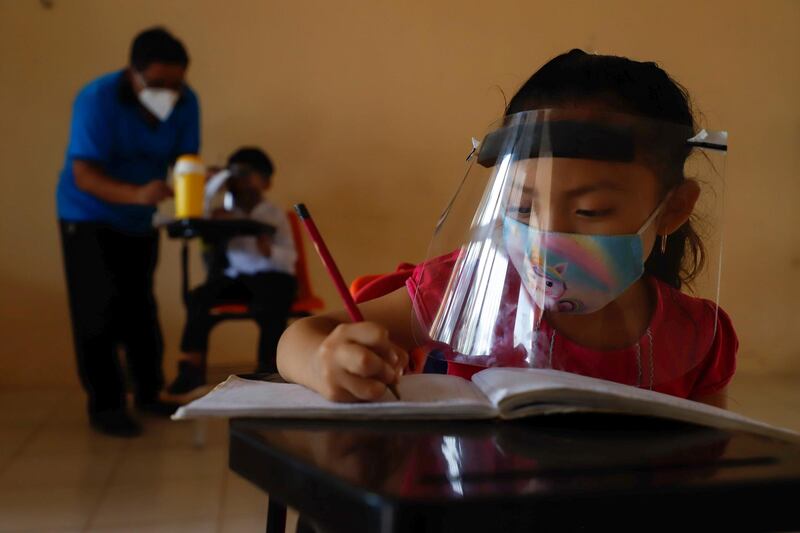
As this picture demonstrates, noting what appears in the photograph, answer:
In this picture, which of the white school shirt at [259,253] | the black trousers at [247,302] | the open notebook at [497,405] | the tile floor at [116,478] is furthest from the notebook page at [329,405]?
the white school shirt at [259,253]

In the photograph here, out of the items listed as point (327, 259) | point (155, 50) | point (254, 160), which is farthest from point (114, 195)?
point (327, 259)

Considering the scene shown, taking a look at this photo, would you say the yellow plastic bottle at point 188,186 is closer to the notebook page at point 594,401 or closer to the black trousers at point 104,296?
the black trousers at point 104,296

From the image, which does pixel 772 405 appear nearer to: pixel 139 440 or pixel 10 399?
pixel 139 440

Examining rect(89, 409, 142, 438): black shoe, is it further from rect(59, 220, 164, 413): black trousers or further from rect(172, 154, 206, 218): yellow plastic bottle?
rect(172, 154, 206, 218): yellow plastic bottle

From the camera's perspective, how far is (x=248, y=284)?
2391 mm

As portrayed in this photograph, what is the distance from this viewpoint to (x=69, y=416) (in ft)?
7.96

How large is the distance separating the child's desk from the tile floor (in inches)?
36.2

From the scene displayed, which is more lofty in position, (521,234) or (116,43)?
(116,43)

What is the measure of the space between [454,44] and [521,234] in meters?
2.62

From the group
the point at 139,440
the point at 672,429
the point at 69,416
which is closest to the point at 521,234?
the point at 672,429

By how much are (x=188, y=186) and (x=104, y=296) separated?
44cm

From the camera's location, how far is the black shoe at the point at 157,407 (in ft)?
7.92

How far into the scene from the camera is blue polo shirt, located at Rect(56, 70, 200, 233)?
7.01 ft

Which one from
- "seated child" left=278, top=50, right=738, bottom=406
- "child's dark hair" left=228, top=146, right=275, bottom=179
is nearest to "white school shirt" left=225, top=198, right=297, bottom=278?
"child's dark hair" left=228, top=146, right=275, bottom=179
